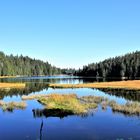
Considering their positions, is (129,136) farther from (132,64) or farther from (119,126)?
(132,64)

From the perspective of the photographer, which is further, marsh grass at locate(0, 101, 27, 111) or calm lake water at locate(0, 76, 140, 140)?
marsh grass at locate(0, 101, 27, 111)

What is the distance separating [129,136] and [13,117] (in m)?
16.5

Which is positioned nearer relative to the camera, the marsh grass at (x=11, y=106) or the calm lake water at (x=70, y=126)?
the calm lake water at (x=70, y=126)

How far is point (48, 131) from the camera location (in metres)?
29.9

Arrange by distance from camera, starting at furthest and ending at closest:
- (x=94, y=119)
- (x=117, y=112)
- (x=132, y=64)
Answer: (x=132, y=64) < (x=117, y=112) < (x=94, y=119)

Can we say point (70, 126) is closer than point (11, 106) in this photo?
Yes

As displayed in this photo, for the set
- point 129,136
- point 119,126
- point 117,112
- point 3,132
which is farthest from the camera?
point 117,112

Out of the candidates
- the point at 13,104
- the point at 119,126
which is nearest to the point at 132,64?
the point at 13,104

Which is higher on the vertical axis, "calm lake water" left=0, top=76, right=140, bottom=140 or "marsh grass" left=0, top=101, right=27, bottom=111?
"marsh grass" left=0, top=101, right=27, bottom=111

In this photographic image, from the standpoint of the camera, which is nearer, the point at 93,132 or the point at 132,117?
the point at 93,132

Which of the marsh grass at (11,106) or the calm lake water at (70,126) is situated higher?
the marsh grass at (11,106)

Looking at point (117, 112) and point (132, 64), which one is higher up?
point (132, 64)

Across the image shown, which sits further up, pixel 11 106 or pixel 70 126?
pixel 11 106

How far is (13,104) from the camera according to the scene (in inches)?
1929
